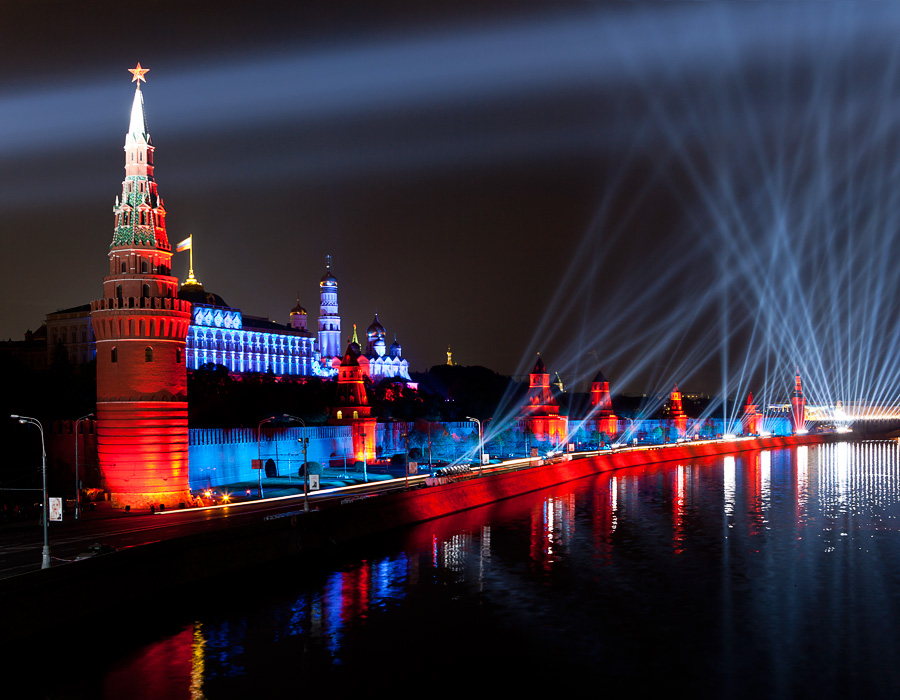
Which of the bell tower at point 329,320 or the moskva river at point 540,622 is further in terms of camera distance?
the bell tower at point 329,320

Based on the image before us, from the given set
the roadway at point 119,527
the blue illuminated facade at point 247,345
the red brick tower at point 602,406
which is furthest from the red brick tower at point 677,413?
the roadway at point 119,527

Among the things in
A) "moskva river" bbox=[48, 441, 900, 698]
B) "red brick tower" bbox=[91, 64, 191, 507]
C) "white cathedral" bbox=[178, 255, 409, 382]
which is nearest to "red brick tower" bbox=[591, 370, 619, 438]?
"white cathedral" bbox=[178, 255, 409, 382]

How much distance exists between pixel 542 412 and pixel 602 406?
24.0 metres

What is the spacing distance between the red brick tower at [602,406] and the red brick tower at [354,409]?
197 ft

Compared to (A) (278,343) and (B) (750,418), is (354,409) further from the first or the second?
(B) (750,418)

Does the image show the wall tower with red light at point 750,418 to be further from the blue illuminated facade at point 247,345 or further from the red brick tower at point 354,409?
the red brick tower at point 354,409

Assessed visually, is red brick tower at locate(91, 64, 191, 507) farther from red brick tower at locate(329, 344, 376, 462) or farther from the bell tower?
the bell tower

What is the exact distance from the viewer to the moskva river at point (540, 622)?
73.7ft

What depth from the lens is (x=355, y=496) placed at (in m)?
48.2

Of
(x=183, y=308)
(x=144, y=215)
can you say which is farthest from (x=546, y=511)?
(x=144, y=215)

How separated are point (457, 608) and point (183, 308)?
2114 centimetres

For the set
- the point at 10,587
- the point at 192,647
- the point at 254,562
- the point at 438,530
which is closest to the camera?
the point at 10,587

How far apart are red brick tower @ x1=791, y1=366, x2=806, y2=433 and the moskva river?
149480mm

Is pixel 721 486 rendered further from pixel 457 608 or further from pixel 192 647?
pixel 192 647
